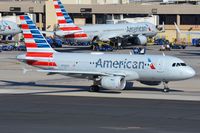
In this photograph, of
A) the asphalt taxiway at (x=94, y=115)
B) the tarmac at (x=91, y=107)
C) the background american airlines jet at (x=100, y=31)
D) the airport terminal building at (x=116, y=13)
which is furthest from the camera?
the airport terminal building at (x=116, y=13)

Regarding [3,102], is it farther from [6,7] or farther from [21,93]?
[6,7]

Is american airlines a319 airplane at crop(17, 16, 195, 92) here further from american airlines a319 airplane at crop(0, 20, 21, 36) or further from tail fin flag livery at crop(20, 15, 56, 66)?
american airlines a319 airplane at crop(0, 20, 21, 36)

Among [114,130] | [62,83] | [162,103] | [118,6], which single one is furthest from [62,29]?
[114,130]

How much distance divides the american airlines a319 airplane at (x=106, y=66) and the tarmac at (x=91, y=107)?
1213 mm

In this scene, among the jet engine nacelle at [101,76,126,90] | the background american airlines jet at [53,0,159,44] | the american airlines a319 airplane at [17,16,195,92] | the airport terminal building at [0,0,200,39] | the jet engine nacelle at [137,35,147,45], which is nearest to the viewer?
the jet engine nacelle at [101,76,126,90]

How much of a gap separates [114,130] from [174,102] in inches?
570

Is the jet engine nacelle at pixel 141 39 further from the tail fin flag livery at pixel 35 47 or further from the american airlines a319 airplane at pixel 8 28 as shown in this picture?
the tail fin flag livery at pixel 35 47

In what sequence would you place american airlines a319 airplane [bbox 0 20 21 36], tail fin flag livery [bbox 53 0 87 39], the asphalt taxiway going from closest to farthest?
1. the asphalt taxiway
2. tail fin flag livery [bbox 53 0 87 39]
3. american airlines a319 airplane [bbox 0 20 21 36]

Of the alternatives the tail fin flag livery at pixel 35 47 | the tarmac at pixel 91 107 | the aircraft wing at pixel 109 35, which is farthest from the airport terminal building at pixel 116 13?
the tail fin flag livery at pixel 35 47

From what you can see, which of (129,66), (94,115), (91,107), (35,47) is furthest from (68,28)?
(94,115)

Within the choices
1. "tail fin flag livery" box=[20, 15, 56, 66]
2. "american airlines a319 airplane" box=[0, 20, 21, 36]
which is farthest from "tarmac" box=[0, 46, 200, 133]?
"american airlines a319 airplane" box=[0, 20, 21, 36]

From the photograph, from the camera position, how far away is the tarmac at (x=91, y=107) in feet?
128

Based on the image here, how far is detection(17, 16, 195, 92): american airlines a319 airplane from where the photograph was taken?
57219 millimetres

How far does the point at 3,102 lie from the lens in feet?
167
